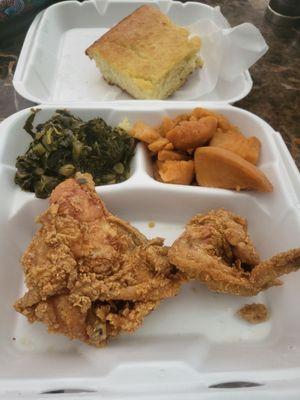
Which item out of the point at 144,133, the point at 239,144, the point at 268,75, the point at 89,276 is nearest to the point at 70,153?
the point at 144,133

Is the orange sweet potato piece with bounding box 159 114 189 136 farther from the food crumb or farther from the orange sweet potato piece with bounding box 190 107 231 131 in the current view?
the food crumb

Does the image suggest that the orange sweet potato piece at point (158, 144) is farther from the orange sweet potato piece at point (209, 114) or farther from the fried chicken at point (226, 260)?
the fried chicken at point (226, 260)

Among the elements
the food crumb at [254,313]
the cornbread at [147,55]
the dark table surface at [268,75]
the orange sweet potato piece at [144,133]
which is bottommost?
the food crumb at [254,313]

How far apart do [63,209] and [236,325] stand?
85 centimetres

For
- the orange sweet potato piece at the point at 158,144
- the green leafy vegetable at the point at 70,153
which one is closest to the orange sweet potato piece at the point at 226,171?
the orange sweet potato piece at the point at 158,144

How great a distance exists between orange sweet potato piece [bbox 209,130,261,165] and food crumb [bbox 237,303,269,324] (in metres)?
0.69

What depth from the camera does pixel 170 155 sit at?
6.03 ft

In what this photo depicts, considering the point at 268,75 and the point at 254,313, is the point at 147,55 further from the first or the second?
the point at 254,313

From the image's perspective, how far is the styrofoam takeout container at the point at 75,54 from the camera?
2.35 meters

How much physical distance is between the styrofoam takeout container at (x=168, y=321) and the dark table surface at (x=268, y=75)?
596 millimetres

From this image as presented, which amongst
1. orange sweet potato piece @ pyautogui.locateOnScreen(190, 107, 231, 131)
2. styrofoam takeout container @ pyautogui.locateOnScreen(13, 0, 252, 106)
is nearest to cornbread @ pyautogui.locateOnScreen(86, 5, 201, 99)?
styrofoam takeout container @ pyautogui.locateOnScreen(13, 0, 252, 106)

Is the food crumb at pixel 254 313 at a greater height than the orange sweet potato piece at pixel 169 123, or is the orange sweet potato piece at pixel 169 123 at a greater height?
the orange sweet potato piece at pixel 169 123

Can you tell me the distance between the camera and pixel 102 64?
8.00 ft

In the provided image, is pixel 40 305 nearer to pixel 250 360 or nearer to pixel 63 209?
pixel 63 209
